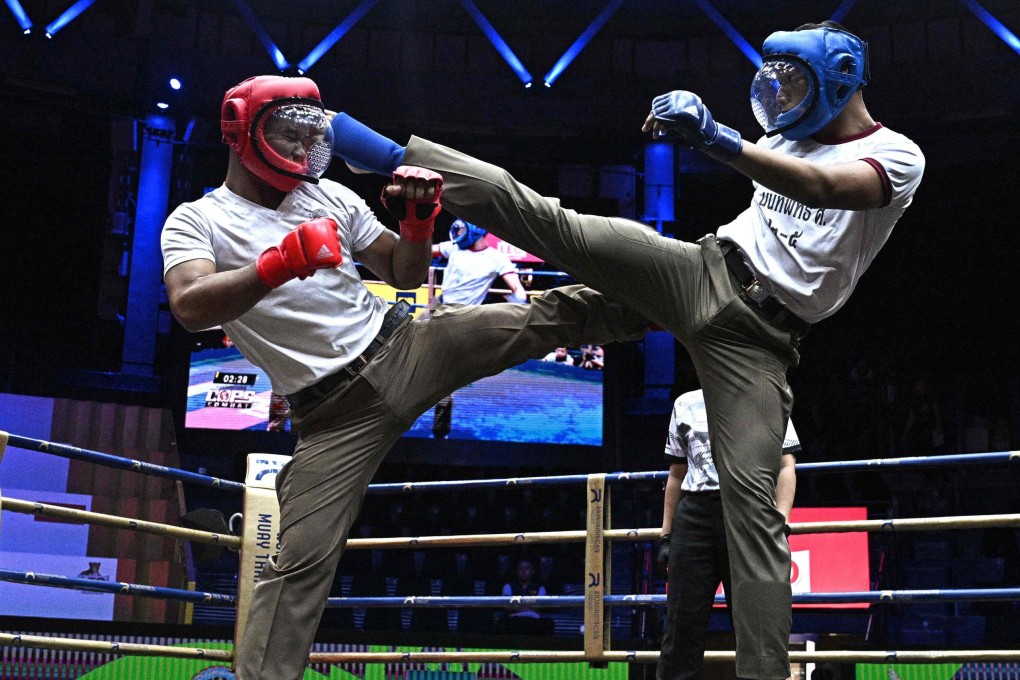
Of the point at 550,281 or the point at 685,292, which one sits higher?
the point at 550,281

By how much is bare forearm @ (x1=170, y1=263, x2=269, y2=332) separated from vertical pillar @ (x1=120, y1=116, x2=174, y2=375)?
26.8 feet

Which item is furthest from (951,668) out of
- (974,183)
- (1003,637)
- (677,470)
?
(974,183)

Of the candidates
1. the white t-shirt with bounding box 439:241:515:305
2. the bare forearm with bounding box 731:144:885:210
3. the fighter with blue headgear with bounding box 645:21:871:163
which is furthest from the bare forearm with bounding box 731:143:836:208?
the white t-shirt with bounding box 439:241:515:305

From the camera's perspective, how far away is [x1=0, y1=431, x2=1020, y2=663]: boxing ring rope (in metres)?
3.25

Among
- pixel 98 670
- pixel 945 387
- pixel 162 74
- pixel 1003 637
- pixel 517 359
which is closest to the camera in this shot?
pixel 517 359

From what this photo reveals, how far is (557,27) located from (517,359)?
9446mm

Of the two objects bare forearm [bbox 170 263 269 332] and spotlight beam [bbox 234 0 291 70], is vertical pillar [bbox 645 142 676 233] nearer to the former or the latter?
spotlight beam [bbox 234 0 291 70]

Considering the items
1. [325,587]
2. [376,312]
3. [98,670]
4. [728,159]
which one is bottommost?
[98,670]

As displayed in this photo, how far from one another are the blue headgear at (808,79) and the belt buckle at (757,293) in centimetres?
37

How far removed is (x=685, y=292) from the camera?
255 cm

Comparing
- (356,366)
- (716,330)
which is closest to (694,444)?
(716,330)

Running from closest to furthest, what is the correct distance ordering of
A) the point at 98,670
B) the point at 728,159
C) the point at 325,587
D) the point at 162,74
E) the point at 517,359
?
the point at 728,159 < the point at 325,587 < the point at 517,359 < the point at 98,670 < the point at 162,74

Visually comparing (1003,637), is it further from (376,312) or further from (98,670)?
(376,312)

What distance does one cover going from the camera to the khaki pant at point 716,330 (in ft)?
7.82
